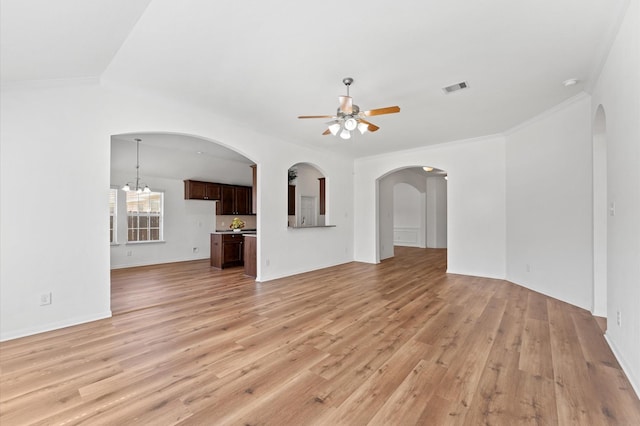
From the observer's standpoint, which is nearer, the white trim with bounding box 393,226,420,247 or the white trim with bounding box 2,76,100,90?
the white trim with bounding box 2,76,100,90

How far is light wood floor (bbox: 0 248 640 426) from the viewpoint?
1788 millimetres

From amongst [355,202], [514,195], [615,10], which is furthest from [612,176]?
[355,202]

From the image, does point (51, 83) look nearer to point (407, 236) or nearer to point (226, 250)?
point (226, 250)

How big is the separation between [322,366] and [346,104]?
2.58m

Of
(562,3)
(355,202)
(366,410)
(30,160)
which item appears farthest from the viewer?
(355,202)

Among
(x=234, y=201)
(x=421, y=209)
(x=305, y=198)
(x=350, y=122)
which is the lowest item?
(x=421, y=209)

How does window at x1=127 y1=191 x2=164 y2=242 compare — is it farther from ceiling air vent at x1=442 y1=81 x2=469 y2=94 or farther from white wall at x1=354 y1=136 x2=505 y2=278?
ceiling air vent at x1=442 y1=81 x2=469 y2=94

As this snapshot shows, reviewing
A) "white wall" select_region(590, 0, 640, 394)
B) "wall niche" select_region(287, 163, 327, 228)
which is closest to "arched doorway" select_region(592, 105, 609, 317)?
"white wall" select_region(590, 0, 640, 394)

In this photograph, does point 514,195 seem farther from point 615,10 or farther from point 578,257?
point 615,10

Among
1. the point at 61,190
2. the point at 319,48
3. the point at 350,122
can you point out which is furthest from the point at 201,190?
the point at 319,48

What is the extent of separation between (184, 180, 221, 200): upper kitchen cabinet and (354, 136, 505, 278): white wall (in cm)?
529

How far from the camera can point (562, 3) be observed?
6.97ft

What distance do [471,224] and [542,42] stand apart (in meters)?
3.85

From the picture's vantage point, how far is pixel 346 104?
3107 mm
